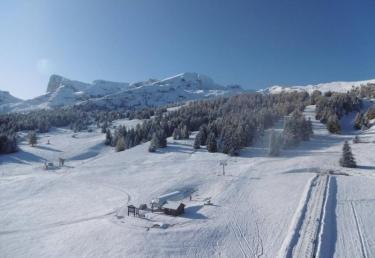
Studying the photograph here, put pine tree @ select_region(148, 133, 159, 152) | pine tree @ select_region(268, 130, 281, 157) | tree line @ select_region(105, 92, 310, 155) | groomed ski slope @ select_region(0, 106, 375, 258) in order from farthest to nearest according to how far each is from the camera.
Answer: pine tree @ select_region(148, 133, 159, 152)
tree line @ select_region(105, 92, 310, 155)
pine tree @ select_region(268, 130, 281, 157)
groomed ski slope @ select_region(0, 106, 375, 258)

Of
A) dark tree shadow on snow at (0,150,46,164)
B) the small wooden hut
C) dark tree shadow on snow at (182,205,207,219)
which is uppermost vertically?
the small wooden hut

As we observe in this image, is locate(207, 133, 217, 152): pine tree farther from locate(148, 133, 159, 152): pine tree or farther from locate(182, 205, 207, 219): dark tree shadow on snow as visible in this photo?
locate(182, 205, 207, 219): dark tree shadow on snow

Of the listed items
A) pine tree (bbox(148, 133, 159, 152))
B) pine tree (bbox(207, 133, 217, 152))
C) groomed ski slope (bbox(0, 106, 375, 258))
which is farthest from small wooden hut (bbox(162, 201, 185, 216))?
pine tree (bbox(148, 133, 159, 152))

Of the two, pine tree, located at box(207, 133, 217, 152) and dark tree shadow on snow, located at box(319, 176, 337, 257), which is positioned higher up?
pine tree, located at box(207, 133, 217, 152)

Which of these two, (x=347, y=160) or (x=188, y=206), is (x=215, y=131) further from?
(x=188, y=206)

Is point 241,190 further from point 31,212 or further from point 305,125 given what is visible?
point 305,125

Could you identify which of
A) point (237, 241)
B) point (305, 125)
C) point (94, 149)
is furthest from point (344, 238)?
point (94, 149)

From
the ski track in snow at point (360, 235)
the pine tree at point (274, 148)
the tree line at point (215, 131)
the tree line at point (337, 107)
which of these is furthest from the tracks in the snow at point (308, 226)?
the tree line at point (337, 107)

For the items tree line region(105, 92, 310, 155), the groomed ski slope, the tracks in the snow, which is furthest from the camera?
tree line region(105, 92, 310, 155)
